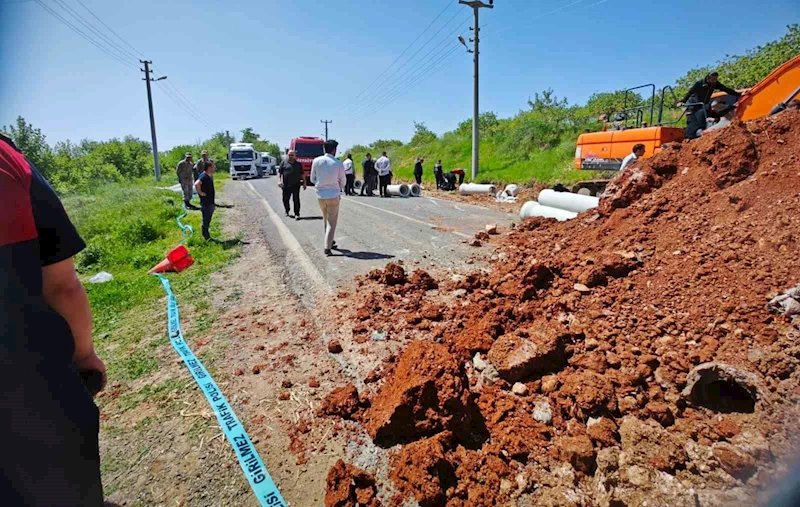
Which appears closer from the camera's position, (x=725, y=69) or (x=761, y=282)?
(x=761, y=282)

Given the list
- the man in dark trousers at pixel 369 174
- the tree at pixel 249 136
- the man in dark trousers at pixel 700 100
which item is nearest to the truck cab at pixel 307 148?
the man in dark trousers at pixel 369 174

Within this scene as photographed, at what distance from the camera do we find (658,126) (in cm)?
960

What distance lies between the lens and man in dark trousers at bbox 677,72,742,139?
26.0 ft

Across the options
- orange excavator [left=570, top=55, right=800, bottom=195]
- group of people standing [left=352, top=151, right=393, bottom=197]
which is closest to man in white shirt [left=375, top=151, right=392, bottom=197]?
group of people standing [left=352, top=151, right=393, bottom=197]

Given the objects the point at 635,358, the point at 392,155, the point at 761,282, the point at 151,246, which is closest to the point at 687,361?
the point at 635,358

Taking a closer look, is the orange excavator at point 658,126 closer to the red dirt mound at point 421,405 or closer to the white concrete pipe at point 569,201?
the white concrete pipe at point 569,201

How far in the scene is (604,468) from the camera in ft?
7.04

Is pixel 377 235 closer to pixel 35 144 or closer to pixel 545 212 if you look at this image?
pixel 545 212

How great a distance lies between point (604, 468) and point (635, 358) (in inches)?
38.2

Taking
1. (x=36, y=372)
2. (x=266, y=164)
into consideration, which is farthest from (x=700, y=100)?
(x=266, y=164)

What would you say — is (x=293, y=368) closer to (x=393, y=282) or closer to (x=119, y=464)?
(x=119, y=464)

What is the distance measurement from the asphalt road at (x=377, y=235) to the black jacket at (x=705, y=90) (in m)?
4.43

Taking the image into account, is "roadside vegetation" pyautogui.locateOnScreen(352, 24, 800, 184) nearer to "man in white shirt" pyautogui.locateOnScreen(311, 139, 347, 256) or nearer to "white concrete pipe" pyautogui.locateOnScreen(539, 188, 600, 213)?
"white concrete pipe" pyautogui.locateOnScreen(539, 188, 600, 213)

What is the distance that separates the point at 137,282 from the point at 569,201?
25.5 feet
